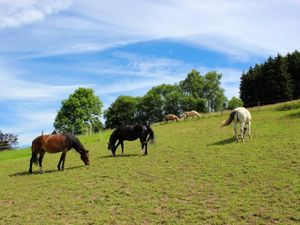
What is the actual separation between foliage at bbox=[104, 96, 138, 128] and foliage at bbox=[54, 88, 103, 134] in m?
22.4

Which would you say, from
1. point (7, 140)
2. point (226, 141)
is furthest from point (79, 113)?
point (226, 141)

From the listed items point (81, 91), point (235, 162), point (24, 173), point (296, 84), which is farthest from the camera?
point (81, 91)

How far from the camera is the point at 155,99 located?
98.1m

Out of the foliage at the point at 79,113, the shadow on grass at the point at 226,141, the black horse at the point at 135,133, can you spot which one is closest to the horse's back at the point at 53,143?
the black horse at the point at 135,133

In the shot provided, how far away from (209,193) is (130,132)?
8938mm

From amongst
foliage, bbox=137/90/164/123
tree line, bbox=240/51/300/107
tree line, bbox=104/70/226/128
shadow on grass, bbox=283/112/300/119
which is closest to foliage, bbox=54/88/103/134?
tree line, bbox=104/70/226/128

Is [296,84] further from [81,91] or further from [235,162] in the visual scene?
[235,162]

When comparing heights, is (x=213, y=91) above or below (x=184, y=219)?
above

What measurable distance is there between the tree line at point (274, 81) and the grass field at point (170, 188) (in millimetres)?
45568

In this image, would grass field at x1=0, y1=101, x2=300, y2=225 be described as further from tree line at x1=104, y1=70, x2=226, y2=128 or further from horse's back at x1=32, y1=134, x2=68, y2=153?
tree line at x1=104, y1=70, x2=226, y2=128

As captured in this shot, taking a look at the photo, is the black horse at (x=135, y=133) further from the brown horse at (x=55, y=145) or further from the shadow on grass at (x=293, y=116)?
the shadow on grass at (x=293, y=116)

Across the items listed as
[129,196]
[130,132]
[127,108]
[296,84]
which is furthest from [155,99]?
[129,196]

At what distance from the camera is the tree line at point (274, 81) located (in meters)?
63.7

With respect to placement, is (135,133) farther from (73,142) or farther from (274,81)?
(274,81)
